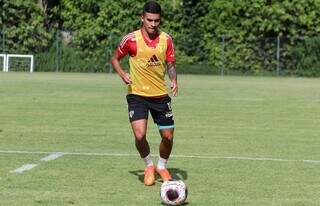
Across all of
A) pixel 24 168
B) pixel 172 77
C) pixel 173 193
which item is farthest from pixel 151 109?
pixel 24 168

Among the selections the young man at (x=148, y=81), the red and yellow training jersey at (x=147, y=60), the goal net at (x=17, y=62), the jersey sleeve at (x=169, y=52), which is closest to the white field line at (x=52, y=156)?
the young man at (x=148, y=81)

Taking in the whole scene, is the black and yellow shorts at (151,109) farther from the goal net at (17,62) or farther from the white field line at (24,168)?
the goal net at (17,62)

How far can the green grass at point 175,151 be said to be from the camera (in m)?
8.43

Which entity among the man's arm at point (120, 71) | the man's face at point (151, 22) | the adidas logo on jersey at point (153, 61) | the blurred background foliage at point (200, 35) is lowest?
the blurred background foliage at point (200, 35)

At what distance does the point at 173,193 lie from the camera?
307 inches

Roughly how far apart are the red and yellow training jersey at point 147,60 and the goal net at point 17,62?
40.7m

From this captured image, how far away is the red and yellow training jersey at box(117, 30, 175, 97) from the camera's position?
9.16m

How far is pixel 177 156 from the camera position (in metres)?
11.8

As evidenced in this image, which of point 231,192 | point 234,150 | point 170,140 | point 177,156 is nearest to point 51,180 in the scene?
point 170,140

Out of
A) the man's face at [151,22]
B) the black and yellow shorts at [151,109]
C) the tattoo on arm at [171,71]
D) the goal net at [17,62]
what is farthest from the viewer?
the goal net at [17,62]

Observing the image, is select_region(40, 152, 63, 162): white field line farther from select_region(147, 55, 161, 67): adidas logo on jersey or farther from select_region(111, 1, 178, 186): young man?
select_region(147, 55, 161, 67): adidas logo on jersey

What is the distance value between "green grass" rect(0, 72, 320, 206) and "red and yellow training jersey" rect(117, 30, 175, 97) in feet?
3.62

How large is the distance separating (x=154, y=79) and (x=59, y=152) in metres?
3.17

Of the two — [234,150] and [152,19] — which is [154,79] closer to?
[152,19]
